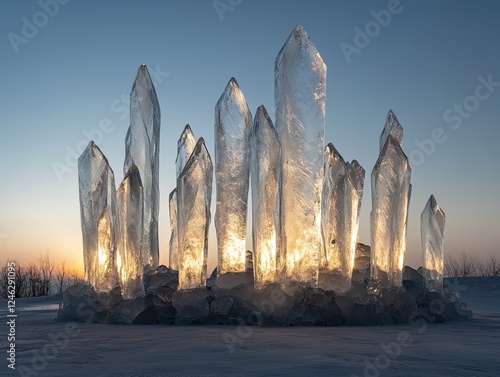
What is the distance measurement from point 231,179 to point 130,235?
1.25 meters

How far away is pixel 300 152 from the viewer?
5.70m

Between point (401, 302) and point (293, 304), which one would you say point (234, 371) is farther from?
point (401, 302)

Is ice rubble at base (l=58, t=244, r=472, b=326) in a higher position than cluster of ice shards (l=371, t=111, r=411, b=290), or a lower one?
lower

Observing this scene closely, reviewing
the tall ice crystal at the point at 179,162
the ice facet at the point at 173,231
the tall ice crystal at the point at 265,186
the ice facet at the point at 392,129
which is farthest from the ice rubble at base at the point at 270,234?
the ice facet at the point at 392,129

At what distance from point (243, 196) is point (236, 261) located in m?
0.71

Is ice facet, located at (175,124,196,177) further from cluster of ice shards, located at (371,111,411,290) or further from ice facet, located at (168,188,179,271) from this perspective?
cluster of ice shards, located at (371,111,411,290)

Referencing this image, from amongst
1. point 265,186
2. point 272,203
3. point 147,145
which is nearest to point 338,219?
point 272,203

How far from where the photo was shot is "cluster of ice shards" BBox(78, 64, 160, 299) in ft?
19.5

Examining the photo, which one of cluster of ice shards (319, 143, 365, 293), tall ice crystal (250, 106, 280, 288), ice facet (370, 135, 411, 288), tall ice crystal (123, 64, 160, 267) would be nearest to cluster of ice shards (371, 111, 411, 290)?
ice facet (370, 135, 411, 288)

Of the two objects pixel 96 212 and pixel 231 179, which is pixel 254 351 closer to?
pixel 231 179

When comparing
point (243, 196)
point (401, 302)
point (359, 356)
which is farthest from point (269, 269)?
point (359, 356)

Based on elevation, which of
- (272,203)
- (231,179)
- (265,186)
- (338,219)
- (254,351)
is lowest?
(254,351)

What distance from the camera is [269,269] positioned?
18.3 ft

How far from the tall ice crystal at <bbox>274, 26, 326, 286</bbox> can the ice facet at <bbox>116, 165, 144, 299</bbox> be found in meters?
1.54
